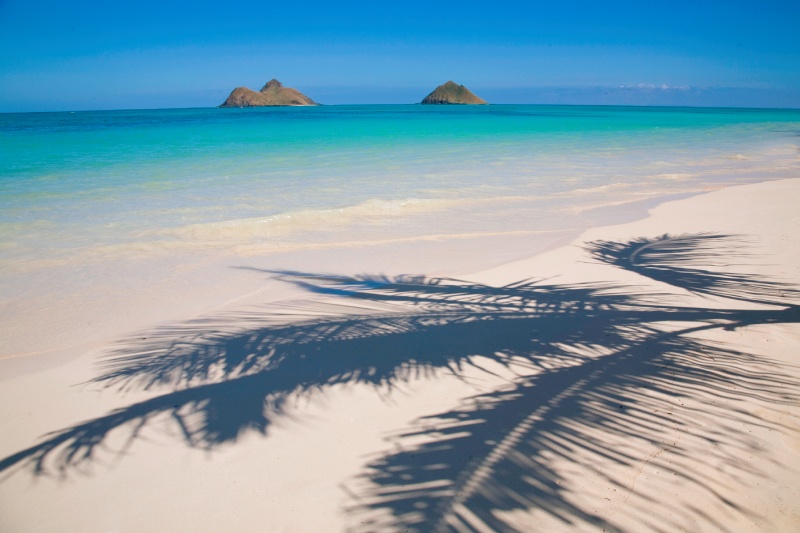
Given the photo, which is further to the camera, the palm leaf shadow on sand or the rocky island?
the rocky island

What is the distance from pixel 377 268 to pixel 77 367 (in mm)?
3649

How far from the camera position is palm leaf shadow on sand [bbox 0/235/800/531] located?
259 cm

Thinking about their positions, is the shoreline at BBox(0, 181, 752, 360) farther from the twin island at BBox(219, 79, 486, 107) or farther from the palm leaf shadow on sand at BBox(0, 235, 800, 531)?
the twin island at BBox(219, 79, 486, 107)

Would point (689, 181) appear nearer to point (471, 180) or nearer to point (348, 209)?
point (471, 180)

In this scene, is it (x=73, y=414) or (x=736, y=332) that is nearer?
(x=73, y=414)

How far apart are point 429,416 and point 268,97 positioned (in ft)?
573

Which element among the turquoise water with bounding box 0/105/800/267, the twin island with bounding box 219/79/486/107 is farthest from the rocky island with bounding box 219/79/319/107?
the turquoise water with bounding box 0/105/800/267

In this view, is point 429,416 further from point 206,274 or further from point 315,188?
point 315,188

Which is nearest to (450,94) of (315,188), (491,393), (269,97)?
(269,97)

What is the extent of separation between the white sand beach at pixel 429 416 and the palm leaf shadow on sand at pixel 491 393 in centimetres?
1

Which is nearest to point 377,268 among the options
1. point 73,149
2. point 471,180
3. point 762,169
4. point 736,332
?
point 736,332

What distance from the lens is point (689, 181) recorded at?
49.0ft

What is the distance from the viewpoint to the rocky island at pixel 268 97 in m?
159

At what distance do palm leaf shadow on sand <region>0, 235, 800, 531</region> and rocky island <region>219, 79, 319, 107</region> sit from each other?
168 m
